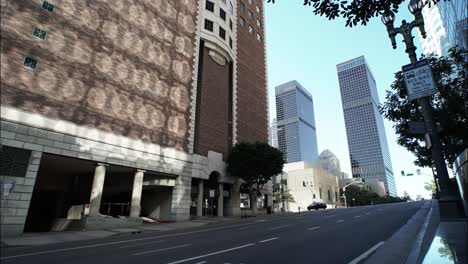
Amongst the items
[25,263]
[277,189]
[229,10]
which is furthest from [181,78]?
[277,189]

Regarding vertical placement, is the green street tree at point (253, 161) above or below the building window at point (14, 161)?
above

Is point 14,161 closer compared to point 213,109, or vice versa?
point 14,161

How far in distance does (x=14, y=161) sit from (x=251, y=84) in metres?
39.1

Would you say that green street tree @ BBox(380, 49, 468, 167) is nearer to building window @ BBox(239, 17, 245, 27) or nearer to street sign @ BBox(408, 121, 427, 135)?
street sign @ BBox(408, 121, 427, 135)

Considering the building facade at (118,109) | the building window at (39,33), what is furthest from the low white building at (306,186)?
the building window at (39,33)

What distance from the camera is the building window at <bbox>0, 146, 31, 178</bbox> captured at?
63.1 feet

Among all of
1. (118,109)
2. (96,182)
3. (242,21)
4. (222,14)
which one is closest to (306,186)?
(242,21)

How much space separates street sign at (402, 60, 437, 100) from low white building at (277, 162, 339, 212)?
84.1 metres

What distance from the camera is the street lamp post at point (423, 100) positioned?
9.85 meters

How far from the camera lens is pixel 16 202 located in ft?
63.9

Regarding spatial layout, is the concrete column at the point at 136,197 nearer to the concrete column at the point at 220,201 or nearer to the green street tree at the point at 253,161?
the concrete column at the point at 220,201

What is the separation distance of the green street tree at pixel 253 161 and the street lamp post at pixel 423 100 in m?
27.3

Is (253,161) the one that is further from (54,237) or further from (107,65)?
(54,237)

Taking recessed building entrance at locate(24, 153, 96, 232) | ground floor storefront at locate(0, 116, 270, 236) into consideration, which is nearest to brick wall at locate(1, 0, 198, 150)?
ground floor storefront at locate(0, 116, 270, 236)
